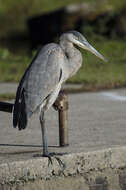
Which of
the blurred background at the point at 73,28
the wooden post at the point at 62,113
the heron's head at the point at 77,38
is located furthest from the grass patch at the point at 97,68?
the heron's head at the point at 77,38

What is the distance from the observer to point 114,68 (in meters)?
9.99

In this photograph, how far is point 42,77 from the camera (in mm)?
4484

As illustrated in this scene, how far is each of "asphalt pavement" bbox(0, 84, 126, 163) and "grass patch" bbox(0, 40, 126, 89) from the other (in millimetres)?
834

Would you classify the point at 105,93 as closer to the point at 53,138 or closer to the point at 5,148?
the point at 53,138

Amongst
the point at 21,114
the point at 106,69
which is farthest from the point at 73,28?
the point at 21,114

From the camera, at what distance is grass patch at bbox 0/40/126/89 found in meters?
8.63

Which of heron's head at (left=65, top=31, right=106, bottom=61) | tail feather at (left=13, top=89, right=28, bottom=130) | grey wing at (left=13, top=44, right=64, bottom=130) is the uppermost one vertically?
heron's head at (left=65, top=31, right=106, bottom=61)

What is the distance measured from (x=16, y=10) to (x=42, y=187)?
16.6m

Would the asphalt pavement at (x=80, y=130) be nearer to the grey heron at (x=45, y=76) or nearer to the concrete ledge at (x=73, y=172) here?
the concrete ledge at (x=73, y=172)

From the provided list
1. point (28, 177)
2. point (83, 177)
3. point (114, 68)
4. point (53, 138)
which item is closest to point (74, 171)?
point (83, 177)

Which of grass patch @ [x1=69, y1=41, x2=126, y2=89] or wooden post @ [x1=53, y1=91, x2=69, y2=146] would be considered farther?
grass patch @ [x1=69, y1=41, x2=126, y2=89]

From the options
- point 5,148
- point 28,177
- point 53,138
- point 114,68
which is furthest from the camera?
point 114,68

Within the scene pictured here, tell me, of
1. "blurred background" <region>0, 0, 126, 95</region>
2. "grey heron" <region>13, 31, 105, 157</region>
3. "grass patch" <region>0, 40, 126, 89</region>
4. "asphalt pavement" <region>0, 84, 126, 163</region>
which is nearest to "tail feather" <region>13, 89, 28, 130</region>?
"grey heron" <region>13, 31, 105, 157</region>

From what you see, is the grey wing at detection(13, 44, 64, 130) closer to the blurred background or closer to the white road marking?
the white road marking
